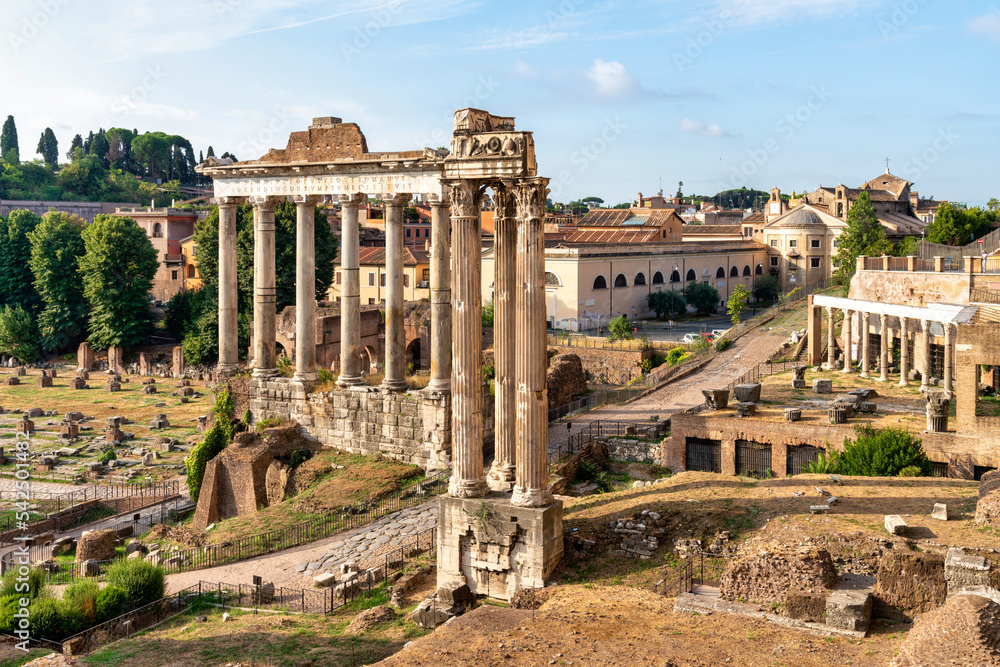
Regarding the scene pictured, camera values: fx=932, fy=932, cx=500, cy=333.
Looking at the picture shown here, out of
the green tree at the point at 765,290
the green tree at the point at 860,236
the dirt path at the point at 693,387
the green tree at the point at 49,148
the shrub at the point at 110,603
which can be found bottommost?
the shrub at the point at 110,603

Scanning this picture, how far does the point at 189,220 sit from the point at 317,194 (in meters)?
60.0

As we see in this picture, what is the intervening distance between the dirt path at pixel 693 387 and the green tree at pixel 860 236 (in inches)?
570

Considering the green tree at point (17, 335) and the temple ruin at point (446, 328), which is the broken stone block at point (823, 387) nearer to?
the temple ruin at point (446, 328)

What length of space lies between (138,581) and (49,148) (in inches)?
5281

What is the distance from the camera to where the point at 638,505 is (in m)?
18.2

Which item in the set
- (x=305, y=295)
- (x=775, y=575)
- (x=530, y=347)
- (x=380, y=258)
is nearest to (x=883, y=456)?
(x=775, y=575)

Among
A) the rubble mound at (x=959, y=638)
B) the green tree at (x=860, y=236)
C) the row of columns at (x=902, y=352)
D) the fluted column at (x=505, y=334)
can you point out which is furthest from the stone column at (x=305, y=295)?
the green tree at (x=860, y=236)

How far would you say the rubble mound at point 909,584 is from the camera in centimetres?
1308

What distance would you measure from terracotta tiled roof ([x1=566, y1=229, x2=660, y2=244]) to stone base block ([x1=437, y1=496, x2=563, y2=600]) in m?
56.0

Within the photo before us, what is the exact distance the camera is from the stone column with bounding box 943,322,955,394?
30984 millimetres

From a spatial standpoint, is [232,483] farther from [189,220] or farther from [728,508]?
[189,220]

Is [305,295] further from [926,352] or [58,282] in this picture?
[58,282]

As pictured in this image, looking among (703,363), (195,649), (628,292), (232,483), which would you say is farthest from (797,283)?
(195,649)

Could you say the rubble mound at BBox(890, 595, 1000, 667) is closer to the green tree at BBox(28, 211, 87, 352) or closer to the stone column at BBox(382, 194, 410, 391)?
the stone column at BBox(382, 194, 410, 391)
